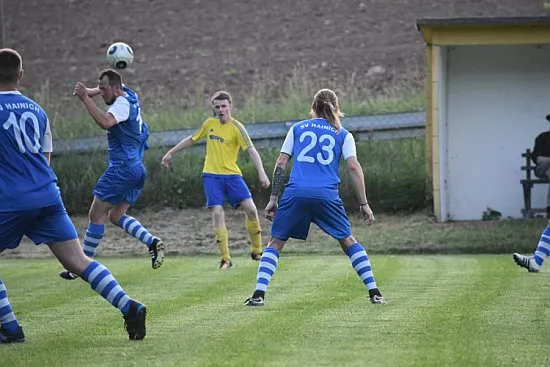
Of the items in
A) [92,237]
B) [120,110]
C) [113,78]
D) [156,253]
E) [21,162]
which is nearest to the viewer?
[21,162]

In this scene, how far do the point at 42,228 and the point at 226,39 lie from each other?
25964mm

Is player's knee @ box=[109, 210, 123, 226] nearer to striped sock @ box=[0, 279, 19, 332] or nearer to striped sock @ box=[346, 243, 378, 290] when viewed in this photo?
striped sock @ box=[346, 243, 378, 290]

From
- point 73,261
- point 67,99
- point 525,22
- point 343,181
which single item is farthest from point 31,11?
point 73,261

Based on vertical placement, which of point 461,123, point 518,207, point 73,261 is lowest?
point 518,207

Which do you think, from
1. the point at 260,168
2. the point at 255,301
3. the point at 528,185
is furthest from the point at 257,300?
the point at 528,185

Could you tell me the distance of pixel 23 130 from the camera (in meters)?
8.84

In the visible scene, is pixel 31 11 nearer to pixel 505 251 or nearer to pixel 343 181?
pixel 343 181

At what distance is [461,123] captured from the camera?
20891mm

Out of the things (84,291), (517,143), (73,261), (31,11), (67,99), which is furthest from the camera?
(31,11)

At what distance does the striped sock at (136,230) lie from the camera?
14.1 meters

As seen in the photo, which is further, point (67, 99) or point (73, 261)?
point (67, 99)

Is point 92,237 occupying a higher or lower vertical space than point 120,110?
Result: lower

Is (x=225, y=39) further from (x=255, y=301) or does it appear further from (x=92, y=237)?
(x=255, y=301)

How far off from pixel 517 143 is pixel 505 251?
140 inches
